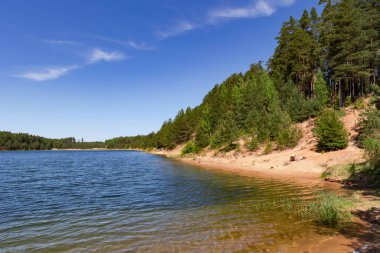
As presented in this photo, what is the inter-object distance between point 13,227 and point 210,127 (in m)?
73.2

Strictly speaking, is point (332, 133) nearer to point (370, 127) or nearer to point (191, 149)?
point (370, 127)

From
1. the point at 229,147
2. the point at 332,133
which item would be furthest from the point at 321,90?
the point at 229,147

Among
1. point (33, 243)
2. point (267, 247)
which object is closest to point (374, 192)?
point (267, 247)

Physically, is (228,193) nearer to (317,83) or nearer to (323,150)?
(323,150)

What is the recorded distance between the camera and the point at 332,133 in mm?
36000

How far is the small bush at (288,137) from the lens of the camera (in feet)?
152

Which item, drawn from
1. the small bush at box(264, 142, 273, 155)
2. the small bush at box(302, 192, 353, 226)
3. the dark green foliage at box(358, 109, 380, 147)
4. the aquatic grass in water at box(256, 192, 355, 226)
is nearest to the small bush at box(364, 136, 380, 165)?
the dark green foliage at box(358, 109, 380, 147)

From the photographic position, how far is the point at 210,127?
278 feet

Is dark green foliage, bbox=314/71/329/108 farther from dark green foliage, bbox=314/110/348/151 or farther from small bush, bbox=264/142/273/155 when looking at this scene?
dark green foliage, bbox=314/110/348/151

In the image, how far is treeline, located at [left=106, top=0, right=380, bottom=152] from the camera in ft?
161

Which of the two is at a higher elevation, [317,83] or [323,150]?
Result: [317,83]

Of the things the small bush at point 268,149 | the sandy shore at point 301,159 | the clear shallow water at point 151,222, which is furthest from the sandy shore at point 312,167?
the clear shallow water at point 151,222

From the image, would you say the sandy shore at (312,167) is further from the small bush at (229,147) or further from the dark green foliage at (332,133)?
the small bush at (229,147)

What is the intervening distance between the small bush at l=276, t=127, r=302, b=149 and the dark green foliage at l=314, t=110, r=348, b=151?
28.1 feet
